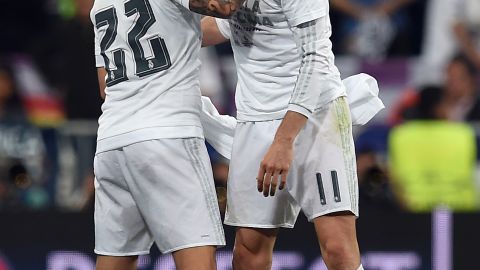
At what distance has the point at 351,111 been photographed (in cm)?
551

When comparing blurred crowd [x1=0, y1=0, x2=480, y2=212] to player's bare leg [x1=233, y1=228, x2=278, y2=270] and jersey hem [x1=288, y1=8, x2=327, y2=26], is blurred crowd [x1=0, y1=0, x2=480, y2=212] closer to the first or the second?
player's bare leg [x1=233, y1=228, x2=278, y2=270]

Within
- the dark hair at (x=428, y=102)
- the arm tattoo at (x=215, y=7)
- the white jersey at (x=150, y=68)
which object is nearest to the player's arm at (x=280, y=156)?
the white jersey at (x=150, y=68)

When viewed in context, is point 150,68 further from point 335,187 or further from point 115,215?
point 335,187

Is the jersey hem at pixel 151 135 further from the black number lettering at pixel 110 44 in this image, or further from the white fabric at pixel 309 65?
the white fabric at pixel 309 65

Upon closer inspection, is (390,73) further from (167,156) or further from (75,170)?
(167,156)

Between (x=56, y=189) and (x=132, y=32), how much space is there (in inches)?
139

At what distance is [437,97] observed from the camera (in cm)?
905

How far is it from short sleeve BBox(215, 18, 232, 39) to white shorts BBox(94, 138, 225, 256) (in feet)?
2.39

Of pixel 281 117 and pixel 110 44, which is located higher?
pixel 110 44

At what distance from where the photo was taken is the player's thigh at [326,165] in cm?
527

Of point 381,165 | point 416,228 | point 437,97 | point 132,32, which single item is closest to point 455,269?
point 416,228

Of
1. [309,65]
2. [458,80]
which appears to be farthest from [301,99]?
[458,80]

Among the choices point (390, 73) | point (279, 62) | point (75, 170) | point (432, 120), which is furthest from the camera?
point (390, 73)

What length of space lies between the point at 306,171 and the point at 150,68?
822 millimetres
